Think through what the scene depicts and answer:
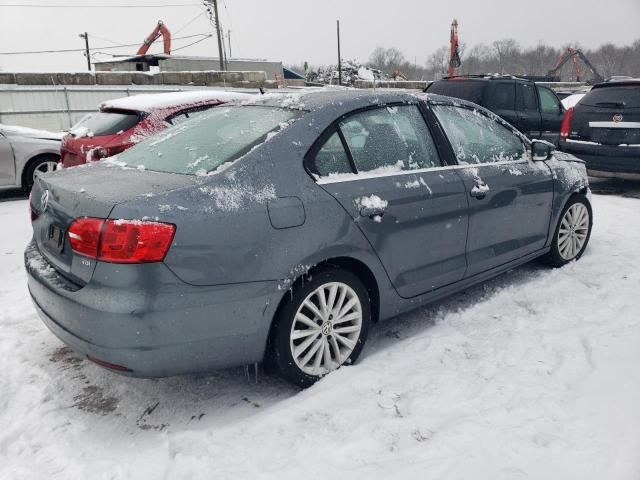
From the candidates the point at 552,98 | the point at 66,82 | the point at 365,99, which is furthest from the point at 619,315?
the point at 66,82

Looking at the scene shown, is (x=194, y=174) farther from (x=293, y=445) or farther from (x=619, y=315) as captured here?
(x=619, y=315)

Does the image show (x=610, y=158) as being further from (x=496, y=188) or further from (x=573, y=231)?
(x=496, y=188)

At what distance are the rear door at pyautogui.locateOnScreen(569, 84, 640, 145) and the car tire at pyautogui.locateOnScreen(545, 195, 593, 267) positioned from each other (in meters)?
3.32

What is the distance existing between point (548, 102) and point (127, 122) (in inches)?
301

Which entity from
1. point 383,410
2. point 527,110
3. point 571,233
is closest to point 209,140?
point 383,410

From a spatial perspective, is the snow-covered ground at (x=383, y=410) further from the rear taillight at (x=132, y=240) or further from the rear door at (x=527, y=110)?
the rear door at (x=527, y=110)

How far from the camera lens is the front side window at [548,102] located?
9.86m

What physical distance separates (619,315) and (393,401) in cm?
187

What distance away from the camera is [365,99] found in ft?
10.4

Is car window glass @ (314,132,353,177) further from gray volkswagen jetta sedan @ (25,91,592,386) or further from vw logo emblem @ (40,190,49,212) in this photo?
vw logo emblem @ (40,190,49,212)

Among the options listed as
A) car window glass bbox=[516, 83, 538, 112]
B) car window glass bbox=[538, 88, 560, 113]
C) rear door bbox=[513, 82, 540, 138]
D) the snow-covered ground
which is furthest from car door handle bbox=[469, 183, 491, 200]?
car window glass bbox=[538, 88, 560, 113]

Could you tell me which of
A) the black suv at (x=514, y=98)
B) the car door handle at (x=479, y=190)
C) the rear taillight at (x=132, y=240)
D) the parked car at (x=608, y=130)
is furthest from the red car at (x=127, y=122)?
the parked car at (x=608, y=130)

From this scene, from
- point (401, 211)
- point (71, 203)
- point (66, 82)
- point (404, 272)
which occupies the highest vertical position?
point (66, 82)

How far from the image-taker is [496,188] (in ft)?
12.1
